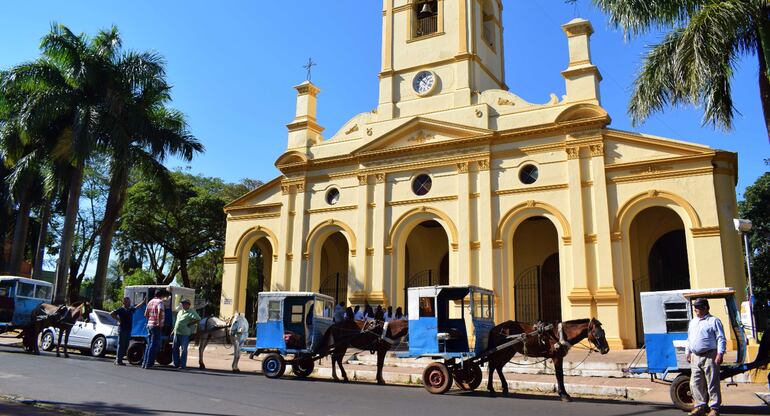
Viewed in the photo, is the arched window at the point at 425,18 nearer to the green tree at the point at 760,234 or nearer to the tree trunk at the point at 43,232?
the tree trunk at the point at 43,232

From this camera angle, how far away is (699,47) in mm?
12336

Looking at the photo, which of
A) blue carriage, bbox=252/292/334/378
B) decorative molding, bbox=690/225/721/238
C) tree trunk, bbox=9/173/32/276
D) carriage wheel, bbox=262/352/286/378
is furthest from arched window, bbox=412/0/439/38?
tree trunk, bbox=9/173/32/276

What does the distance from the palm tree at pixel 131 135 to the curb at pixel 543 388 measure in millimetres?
12699

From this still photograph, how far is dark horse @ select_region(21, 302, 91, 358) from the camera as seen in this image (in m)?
14.8

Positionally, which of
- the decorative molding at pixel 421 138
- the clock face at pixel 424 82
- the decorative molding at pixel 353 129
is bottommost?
the decorative molding at pixel 421 138

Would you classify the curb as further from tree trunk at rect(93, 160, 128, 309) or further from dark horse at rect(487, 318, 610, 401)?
tree trunk at rect(93, 160, 128, 309)

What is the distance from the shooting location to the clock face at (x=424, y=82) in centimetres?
2356

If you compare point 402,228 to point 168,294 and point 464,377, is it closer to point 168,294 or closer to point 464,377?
point 168,294

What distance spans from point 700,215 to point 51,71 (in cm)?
2301

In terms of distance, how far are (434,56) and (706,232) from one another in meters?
12.3

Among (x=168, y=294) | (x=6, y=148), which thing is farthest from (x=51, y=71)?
(x=168, y=294)

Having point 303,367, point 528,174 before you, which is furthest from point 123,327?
point 528,174

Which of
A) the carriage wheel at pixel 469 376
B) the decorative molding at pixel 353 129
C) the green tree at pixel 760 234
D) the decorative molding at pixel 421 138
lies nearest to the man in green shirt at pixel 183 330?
the carriage wheel at pixel 469 376

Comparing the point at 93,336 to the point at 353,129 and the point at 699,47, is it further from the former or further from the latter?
the point at 699,47
